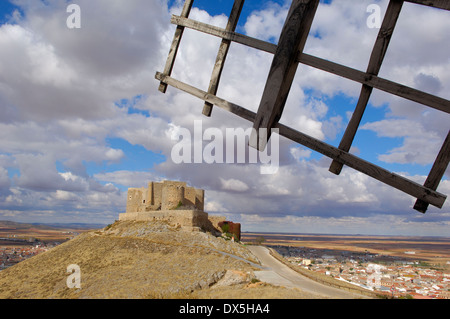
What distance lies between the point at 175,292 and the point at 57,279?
12.0 m

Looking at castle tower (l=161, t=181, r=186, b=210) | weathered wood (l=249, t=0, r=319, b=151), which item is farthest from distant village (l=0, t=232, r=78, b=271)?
weathered wood (l=249, t=0, r=319, b=151)

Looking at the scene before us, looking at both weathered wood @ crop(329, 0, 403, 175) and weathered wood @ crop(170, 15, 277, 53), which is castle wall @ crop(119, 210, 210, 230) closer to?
weathered wood @ crop(170, 15, 277, 53)

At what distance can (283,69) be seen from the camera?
132 inches

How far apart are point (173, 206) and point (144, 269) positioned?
15382 mm

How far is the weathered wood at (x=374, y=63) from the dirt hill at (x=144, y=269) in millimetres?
8188

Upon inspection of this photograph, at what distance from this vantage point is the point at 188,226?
100 feet

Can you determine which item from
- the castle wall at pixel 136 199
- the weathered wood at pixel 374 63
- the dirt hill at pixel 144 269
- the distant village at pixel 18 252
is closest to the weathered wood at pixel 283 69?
the weathered wood at pixel 374 63

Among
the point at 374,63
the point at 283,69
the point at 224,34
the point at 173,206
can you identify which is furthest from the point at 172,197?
the point at 374,63

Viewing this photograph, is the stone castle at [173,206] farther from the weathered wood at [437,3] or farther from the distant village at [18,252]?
the weathered wood at [437,3]

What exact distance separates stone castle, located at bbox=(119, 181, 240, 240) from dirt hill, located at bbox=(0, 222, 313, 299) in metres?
1.69

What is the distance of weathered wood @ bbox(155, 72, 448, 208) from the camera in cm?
285

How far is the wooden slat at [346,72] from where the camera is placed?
9.32 ft

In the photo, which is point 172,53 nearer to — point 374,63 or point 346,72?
point 346,72
